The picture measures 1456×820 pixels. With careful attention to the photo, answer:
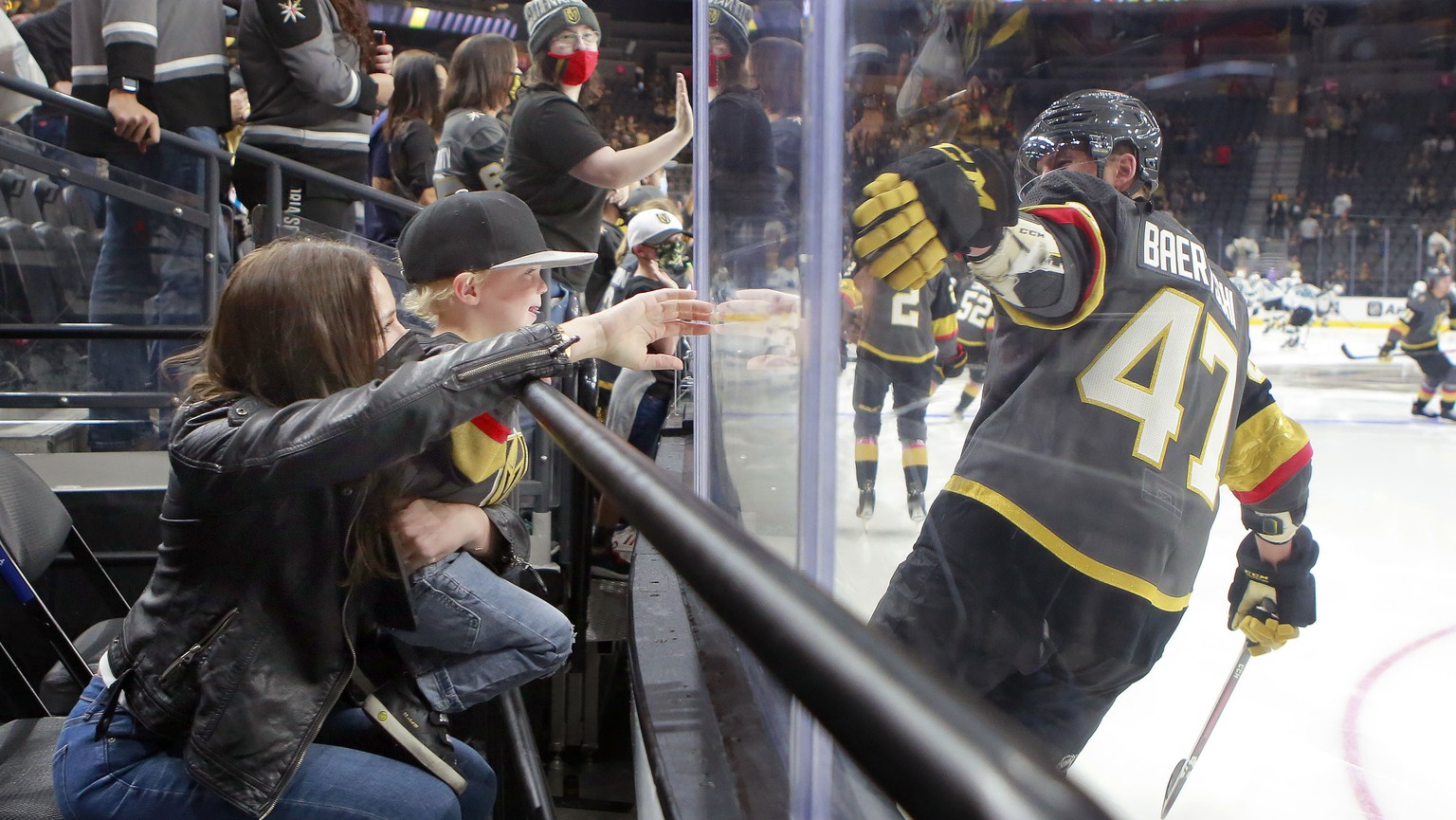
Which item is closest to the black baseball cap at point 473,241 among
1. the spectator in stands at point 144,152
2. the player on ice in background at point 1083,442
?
the player on ice in background at point 1083,442

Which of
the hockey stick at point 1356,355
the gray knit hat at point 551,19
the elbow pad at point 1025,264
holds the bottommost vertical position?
the hockey stick at point 1356,355

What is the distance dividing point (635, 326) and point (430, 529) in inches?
13.6

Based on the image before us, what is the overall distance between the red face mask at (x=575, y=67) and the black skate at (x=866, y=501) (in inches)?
54.3

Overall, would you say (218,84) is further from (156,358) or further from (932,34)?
(932,34)

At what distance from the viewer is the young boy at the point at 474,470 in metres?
1.17

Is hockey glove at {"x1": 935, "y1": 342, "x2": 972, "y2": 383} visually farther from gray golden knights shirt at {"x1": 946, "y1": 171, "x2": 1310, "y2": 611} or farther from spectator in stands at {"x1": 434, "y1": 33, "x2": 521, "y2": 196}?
spectator in stands at {"x1": 434, "y1": 33, "x2": 521, "y2": 196}

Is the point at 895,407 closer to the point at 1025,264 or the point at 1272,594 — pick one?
the point at 1025,264

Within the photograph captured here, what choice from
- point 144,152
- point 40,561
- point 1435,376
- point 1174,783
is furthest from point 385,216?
point 1435,376

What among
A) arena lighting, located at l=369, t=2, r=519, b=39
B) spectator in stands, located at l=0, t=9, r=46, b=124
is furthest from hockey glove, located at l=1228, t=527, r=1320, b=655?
arena lighting, located at l=369, t=2, r=519, b=39

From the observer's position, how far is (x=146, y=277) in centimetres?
269

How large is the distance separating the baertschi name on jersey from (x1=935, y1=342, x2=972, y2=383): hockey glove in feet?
0.47

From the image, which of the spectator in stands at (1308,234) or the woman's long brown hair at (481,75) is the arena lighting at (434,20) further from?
the spectator in stands at (1308,234)

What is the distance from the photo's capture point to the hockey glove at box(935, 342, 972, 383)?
78 cm

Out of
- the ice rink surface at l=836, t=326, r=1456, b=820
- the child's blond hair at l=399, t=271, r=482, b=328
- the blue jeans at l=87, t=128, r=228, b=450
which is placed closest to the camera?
the ice rink surface at l=836, t=326, r=1456, b=820
